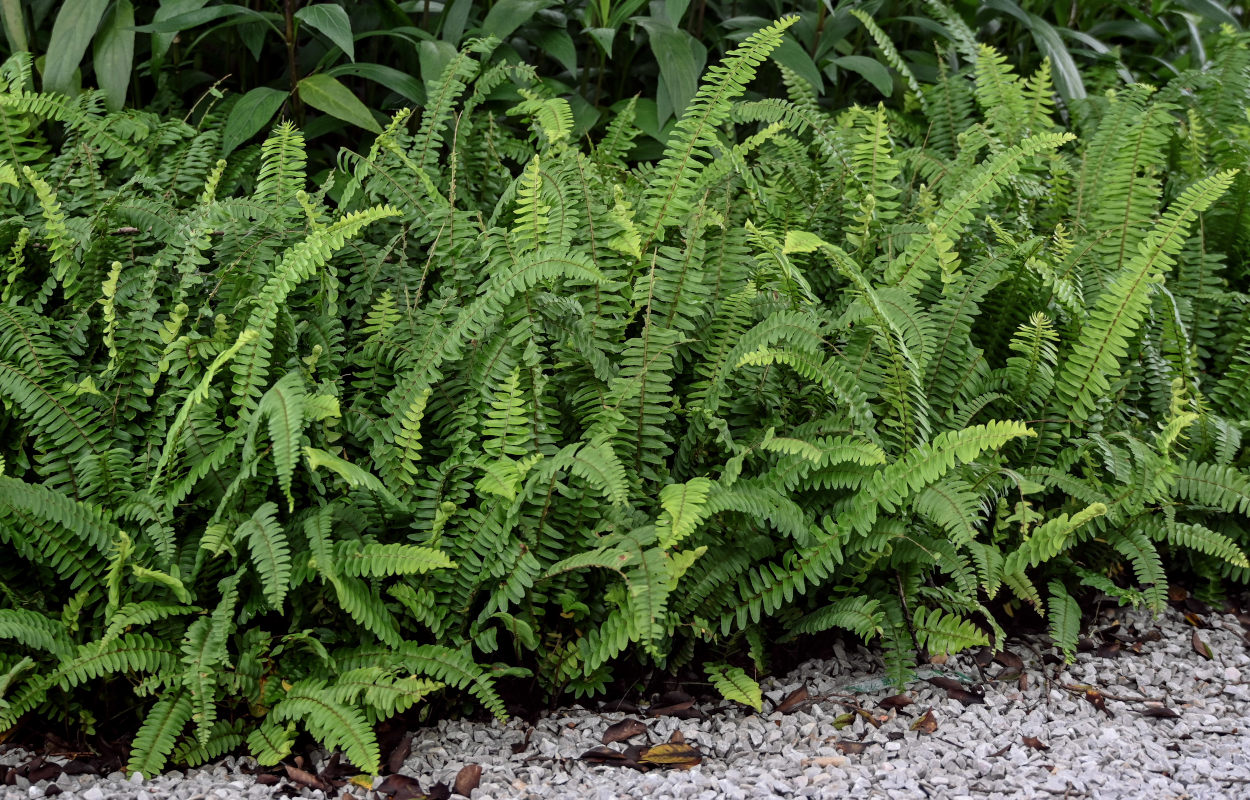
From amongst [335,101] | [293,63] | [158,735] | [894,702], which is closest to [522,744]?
[158,735]

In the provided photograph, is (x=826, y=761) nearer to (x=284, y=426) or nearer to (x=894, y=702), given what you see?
(x=894, y=702)

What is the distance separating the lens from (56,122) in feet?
12.5

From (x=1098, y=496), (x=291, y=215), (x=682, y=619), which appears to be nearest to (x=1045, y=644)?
(x=1098, y=496)

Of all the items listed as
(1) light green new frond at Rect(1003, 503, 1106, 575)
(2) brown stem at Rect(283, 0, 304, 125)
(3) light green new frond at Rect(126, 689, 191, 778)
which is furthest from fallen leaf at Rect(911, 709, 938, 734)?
(2) brown stem at Rect(283, 0, 304, 125)

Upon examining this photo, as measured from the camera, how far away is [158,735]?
2.30 metres

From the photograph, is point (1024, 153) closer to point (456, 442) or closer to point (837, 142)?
point (837, 142)

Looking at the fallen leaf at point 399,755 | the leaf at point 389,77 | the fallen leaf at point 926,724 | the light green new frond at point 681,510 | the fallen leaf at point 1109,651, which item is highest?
the leaf at point 389,77

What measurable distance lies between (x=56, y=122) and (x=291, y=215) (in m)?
1.41

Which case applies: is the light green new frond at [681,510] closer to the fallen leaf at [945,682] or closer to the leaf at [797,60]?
the fallen leaf at [945,682]

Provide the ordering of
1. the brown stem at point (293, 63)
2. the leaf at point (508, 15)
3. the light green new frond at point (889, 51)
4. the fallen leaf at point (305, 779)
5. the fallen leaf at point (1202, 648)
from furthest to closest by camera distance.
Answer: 1. the light green new frond at point (889, 51)
2. the leaf at point (508, 15)
3. the brown stem at point (293, 63)
4. the fallen leaf at point (1202, 648)
5. the fallen leaf at point (305, 779)

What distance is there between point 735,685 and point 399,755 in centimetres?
80

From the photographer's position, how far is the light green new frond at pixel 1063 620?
275 centimetres

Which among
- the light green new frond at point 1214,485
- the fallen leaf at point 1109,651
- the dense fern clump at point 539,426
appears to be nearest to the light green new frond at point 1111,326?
the dense fern clump at point 539,426

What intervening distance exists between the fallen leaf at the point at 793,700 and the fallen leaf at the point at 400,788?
885 mm
